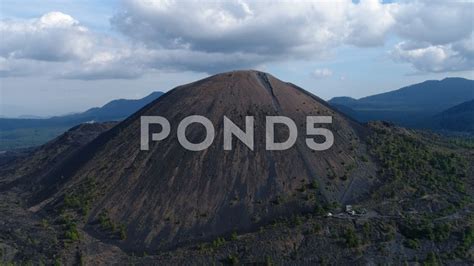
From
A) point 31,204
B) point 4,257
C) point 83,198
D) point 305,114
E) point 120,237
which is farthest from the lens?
point 305,114

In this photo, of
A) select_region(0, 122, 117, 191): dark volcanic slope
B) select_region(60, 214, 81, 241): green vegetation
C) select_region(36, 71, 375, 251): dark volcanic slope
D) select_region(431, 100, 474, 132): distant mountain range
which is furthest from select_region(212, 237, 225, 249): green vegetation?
select_region(431, 100, 474, 132): distant mountain range

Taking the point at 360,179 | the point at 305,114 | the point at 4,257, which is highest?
the point at 305,114

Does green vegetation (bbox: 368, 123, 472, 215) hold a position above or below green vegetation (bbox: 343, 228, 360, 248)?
above

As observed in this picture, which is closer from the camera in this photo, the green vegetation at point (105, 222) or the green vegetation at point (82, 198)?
the green vegetation at point (105, 222)

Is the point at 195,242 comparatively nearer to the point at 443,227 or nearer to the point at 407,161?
the point at 443,227

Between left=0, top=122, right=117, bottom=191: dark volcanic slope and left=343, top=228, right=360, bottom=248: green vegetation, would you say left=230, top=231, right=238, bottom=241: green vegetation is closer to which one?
left=343, top=228, right=360, bottom=248: green vegetation

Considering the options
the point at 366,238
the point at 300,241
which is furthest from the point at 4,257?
the point at 366,238

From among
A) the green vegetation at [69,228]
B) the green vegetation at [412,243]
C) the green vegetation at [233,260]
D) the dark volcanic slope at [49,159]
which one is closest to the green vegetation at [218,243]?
the green vegetation at [233,260]

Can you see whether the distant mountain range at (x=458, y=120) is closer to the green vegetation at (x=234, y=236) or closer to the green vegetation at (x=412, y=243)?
the green vegetation at (x=412, y=243)

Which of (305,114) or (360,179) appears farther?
(305,114)
